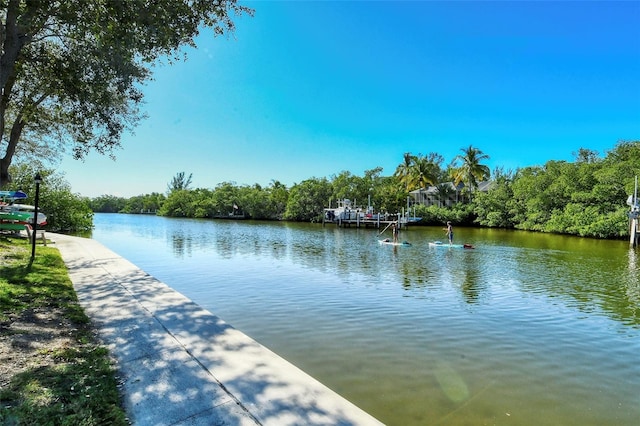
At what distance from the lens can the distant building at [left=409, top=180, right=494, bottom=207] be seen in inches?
2566

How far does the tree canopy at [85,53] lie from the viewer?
798cm

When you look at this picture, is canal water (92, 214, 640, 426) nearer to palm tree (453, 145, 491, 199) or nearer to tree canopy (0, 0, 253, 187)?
tree canopy (0, 0, 253, 187)

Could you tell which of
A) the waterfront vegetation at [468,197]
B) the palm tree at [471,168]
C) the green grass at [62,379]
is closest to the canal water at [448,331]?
the green grass at [62,379]

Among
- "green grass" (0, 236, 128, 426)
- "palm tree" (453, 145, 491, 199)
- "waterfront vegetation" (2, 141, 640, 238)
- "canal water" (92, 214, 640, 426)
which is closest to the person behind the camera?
"green grass" (0, 236, 128, 426)

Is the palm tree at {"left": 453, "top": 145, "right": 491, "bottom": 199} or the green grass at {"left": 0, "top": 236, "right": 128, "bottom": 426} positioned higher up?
the palm tree at {"left": 453, "top": 145, "right": 491, "bottom": 199}

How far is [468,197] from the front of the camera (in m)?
63.4

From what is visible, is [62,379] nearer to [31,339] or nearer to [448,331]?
[31,339]

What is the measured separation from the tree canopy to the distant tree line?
141ft

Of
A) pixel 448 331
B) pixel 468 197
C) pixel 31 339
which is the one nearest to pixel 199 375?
pixel 31 339

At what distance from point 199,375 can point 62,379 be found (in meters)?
1.39

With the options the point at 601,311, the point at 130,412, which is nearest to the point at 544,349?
the point at 601,311

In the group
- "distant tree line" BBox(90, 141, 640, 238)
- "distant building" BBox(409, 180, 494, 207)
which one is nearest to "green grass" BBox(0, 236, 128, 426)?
"distant tree line" BBox(90, 141, 640, 238)

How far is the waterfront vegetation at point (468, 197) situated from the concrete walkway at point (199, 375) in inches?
1008

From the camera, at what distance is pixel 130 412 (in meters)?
3.53
